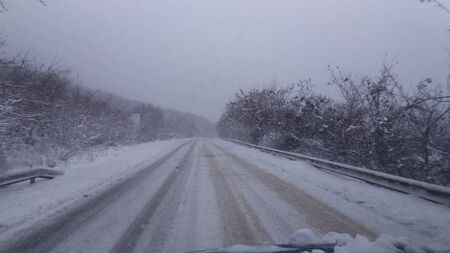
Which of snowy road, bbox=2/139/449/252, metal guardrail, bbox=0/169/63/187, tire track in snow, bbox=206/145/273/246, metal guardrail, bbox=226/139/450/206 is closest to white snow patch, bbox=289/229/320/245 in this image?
snowy road, bbox=2/139/449/252

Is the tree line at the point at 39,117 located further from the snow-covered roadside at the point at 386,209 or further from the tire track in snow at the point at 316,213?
the snow-covered roadside at the point at 386,209

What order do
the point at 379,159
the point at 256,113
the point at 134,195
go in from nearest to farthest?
the point at 134,195 < the point at 379,159 < the point at 256,113

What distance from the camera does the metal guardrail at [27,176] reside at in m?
8.92

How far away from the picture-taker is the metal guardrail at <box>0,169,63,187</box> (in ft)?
29.3

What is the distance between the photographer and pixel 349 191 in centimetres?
902

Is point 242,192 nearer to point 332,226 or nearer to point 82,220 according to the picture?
point 332,226

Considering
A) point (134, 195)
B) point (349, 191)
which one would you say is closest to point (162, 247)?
point (134, 195)

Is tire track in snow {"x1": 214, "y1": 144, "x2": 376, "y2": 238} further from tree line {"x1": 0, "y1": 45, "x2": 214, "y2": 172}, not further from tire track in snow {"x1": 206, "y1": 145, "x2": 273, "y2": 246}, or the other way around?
tree line {"x1": 0, "y1": 45, "x2": 214, "y2": 172}

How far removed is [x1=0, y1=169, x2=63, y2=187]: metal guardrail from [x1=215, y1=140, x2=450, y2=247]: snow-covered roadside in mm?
8080

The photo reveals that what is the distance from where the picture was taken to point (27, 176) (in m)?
10.0

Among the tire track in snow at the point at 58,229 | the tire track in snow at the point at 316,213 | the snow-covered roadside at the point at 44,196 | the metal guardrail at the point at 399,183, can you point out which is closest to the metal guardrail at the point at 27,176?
the snow-covered roadside at the point at 44,196

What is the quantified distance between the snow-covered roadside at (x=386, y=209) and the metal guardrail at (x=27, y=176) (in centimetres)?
808

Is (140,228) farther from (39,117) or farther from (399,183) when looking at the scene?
(39,117)

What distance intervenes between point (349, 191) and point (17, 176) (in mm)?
9181
